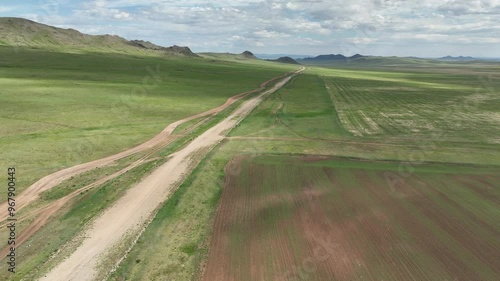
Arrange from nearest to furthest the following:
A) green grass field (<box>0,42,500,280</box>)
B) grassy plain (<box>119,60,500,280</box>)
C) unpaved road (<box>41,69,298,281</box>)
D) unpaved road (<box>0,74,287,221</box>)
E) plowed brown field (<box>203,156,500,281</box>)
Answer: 1. unpaved road (<box>41,69,298,281</box>)
2. plowed brown field (<box>203,156,500,281</box>)
3. green grass field (<box>0,42,500,280</box>)
4. grassy plain (<box>119,60,500,280</box>)
5. unpaved road (<box>0,74,287,221</box>)

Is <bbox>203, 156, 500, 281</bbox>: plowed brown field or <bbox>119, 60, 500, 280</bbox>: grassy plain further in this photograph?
<bbox>119, 60, 500, 280</bbox>: grassy plain

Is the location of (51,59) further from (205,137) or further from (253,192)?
(253,192)

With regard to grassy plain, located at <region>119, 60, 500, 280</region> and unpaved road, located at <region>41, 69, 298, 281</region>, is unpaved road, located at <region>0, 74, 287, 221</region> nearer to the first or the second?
unpaved road, located at <region>41, 69, 298, 281</region>

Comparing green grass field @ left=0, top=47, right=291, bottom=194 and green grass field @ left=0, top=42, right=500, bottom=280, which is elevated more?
green grass field @ left=0, top=47, right=291, bottom=194

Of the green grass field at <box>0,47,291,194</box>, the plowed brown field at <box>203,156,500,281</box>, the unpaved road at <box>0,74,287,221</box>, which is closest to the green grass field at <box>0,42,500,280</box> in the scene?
the plowed brown field at <box>203,156,500,281</box>

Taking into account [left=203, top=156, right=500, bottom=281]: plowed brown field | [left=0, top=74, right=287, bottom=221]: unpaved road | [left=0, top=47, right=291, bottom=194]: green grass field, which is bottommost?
[left=203, top=156, right=500, bottom=281]: plowed brown field

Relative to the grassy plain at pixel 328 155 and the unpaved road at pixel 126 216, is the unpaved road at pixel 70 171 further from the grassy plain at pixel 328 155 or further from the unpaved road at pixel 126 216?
the grassy plain at pixel 328 155

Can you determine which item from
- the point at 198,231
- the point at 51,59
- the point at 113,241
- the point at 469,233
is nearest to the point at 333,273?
the point at 198,231

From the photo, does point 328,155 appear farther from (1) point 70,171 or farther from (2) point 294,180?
(1) point 70,171
